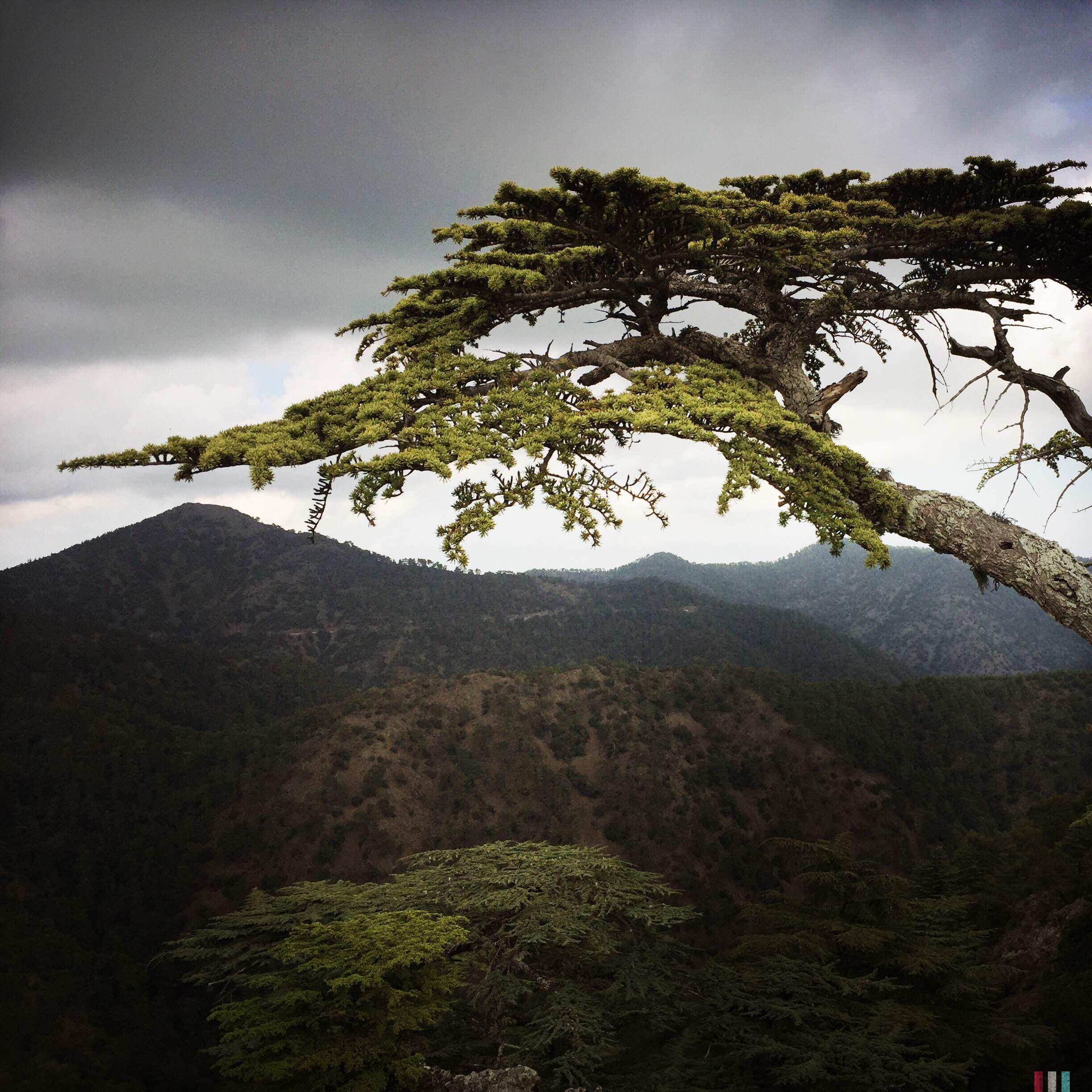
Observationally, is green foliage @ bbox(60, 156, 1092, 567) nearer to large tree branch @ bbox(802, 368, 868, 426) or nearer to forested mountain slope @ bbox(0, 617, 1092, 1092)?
large tree branch @ bbox(802, 368, 868, 426)

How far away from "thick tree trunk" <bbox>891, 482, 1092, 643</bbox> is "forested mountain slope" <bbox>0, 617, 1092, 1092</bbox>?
2020 inches

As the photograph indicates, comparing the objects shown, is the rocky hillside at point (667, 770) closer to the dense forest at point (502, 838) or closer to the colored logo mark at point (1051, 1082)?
the dense forest at point (502, 838)

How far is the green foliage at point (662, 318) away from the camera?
21.3 feet

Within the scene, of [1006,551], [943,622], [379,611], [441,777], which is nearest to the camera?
[1006,551]

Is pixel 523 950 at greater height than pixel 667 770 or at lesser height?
greater

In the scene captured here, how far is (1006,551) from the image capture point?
6.11 m

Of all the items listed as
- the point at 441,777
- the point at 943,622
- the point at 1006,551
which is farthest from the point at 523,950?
the point at 943,622

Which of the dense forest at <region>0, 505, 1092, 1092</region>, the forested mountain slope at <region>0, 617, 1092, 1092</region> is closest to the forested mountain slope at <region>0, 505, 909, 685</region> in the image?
the dense forest at <region>0, 505, 1092, 1092</region>

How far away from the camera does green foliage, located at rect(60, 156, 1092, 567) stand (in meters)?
6.50

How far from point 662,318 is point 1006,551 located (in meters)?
4.85

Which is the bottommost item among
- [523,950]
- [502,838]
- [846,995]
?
[502,838]

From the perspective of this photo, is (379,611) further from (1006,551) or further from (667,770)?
(1006,551)

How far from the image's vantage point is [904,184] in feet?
26.6

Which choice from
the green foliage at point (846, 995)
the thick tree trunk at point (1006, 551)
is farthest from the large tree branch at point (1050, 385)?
the green foliage at point (846, 995)
